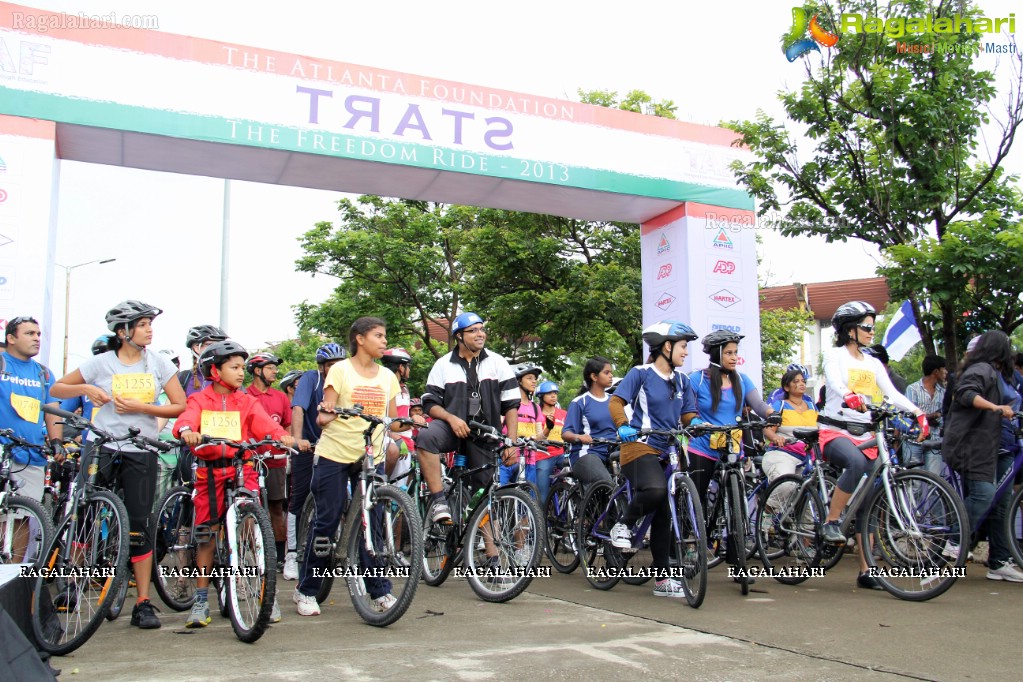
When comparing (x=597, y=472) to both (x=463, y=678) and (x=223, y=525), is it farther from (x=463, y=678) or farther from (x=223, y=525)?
(x=463, y=678)

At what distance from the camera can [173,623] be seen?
5527mm

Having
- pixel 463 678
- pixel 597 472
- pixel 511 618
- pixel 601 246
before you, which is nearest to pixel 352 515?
pixel 511 618

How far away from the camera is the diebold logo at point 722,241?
12565mm

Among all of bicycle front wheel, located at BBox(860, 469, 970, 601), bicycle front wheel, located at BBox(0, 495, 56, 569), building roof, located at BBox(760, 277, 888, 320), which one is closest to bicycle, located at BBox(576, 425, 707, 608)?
bicycle front wheel, located at BBox(860, 469, 970, 601)

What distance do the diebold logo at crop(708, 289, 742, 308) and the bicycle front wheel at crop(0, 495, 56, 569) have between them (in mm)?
9123

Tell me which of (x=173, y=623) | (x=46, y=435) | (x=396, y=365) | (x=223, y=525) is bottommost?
(x=173, y=623)

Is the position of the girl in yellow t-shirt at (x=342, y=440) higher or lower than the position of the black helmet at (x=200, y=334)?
lower

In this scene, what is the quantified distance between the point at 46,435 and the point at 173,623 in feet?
4.95

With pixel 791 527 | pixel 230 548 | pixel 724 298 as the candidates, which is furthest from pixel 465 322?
pixel 724 298

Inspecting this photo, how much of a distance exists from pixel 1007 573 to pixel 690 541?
2650 mm

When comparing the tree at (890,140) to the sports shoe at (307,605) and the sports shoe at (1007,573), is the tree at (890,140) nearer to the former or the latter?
the sports shoe at (1007,573)

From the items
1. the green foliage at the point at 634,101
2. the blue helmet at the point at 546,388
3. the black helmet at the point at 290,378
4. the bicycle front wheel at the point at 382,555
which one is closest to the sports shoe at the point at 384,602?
the bicycle front wheel at the point at 382,555

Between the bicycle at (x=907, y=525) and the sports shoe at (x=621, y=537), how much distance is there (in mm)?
1436

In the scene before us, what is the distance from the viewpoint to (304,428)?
7.42 m
